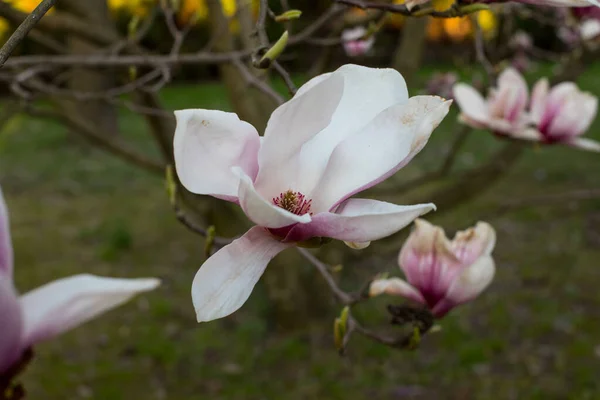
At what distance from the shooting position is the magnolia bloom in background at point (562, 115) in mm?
1490

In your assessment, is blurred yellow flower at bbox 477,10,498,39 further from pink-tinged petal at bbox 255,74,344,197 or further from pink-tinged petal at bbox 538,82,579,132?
pink-tinged petal at bbox 255,74,344,197

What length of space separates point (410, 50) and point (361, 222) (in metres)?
2.68

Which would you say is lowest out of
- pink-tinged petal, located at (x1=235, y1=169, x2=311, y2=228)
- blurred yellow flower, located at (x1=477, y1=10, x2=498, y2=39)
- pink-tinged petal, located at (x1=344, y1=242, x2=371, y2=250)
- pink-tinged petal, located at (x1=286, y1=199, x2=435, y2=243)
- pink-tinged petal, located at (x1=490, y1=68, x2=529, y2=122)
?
blurred yellow flower, located at (x1=477, y1=10, x2=498, y2=39)

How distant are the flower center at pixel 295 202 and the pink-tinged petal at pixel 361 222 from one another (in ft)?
0.12

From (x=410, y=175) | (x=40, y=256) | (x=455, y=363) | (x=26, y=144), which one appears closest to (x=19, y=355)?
(x=455, y=363)

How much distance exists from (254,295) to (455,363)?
123cm

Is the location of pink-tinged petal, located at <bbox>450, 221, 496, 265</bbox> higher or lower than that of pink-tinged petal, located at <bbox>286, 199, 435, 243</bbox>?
lower

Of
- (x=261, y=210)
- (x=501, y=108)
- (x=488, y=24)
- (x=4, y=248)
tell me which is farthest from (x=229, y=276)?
(x=488, y=24)

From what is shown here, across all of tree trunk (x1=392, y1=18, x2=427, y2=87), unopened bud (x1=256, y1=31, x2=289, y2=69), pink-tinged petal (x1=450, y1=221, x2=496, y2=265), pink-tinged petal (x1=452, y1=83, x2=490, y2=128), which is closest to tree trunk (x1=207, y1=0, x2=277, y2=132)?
→ tree trunk (x1=392, y1=18, x2=427, y2=87)

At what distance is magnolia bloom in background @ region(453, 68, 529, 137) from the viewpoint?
4.85ft

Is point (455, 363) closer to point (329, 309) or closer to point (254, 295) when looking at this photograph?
point (329, 309)

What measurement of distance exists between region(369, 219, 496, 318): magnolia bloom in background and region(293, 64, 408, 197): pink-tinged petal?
37 cm

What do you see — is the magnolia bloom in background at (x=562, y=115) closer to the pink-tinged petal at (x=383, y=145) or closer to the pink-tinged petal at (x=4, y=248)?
the pink-tinged petal at (x=383, y=145)

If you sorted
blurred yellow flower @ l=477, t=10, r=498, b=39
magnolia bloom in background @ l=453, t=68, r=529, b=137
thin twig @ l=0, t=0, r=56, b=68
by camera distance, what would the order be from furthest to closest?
blurred yellow flower @ l=477, t=10, r=498, b=39 → magnolia bloom in background @ l=453, t=68, r=529, b=137 → thin twig @ l=0, t=0, r=56, b=68
